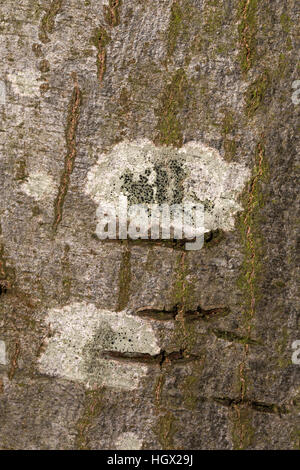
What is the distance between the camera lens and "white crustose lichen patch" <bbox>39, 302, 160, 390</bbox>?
2037 mm

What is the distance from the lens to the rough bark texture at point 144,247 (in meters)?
1.96

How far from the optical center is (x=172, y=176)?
1.98 meters

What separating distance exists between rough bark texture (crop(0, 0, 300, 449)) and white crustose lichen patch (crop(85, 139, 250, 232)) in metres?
0.03

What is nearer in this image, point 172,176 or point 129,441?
point 172,176

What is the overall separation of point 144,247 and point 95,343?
61cm

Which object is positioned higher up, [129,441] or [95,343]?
[95,343]

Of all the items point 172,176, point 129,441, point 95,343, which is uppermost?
point 172,176

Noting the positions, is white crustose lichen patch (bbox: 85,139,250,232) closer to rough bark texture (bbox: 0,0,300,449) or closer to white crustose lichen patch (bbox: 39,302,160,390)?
rough bark texture (bbox: 0,0,300,449)

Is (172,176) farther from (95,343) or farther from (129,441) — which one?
(129,441)

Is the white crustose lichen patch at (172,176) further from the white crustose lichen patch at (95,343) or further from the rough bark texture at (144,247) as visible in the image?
the white crustose lichen patch at (95,343)

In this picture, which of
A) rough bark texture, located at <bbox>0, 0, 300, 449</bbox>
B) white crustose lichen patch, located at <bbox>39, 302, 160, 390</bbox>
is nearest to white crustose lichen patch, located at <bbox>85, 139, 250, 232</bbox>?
rough bark texture, located at <bbox>0, 0, 300, 449</bbox>

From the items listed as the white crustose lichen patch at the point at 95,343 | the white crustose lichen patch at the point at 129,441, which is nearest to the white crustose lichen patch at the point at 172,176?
the white crustose lichen patch at the point at 95,343

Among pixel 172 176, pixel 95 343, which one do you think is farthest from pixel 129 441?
pixel 172 176

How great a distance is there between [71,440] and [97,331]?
66 centimetres
